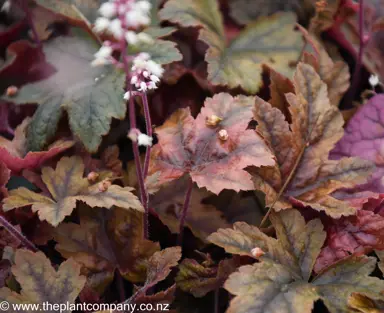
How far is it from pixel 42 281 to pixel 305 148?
594 millimetres

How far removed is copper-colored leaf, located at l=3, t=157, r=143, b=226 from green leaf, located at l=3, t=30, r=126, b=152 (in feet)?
0.23

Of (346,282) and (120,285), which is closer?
(346,282)

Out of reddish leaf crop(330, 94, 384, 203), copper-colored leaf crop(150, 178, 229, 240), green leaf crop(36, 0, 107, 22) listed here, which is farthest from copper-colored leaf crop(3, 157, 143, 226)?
reddish leaf crop(330, 94, 384, 203)

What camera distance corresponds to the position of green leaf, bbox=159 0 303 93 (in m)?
1.16

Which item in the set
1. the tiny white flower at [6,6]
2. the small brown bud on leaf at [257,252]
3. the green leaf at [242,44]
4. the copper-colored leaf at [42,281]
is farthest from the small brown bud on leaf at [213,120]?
the tiny white flower at [6,6]

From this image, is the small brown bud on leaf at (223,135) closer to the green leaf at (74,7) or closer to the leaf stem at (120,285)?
the leaf stem at (120,285)

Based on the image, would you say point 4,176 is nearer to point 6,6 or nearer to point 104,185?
point 104,185

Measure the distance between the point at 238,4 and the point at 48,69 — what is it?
0.61 meters

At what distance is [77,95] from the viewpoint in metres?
1.11

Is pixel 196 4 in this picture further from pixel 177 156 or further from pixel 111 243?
pixel 111 243

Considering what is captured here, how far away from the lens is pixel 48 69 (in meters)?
1.24

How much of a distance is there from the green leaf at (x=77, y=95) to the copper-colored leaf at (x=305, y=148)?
0.33 m

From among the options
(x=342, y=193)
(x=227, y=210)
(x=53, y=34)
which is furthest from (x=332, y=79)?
(x=53, y=34)

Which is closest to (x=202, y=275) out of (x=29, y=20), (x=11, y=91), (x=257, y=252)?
(x=257, y=252)
